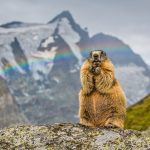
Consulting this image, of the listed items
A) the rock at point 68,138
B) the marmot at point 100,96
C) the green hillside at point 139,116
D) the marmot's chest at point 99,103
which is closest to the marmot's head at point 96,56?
the marmot at point 100,96

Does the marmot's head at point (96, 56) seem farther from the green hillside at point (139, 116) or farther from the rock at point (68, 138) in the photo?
the green hillside at point (139, 116)

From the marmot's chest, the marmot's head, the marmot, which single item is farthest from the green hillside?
the marmot's chest

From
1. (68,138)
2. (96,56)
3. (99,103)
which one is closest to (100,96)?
(99,103)

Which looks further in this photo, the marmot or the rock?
the marmot

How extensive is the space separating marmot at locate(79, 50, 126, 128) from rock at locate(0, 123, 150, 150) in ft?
6.52

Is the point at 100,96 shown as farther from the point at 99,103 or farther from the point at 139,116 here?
the point at 139,116

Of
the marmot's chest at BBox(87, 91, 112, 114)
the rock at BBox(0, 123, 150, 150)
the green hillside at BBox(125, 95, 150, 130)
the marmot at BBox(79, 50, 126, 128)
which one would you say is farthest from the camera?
the green hillside at BBox(125, 95, 150, 130)

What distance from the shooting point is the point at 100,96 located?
1608cm

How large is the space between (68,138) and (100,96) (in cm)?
331

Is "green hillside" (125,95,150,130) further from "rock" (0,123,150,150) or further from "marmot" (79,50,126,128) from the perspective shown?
"rock" (0,123,150,150)

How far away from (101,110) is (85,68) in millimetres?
1678

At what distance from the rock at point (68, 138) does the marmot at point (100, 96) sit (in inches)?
78.2

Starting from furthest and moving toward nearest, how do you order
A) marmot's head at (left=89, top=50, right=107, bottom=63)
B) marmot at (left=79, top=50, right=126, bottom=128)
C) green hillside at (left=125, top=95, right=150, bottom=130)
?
green hillside at (left=125, top=95, right=150, bottom=130), marmot's head at (left=89, top=50, right=107, bottom=63), marmot at (left=79, top=50, right=126, bottom=128)

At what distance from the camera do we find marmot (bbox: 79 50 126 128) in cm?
1574
